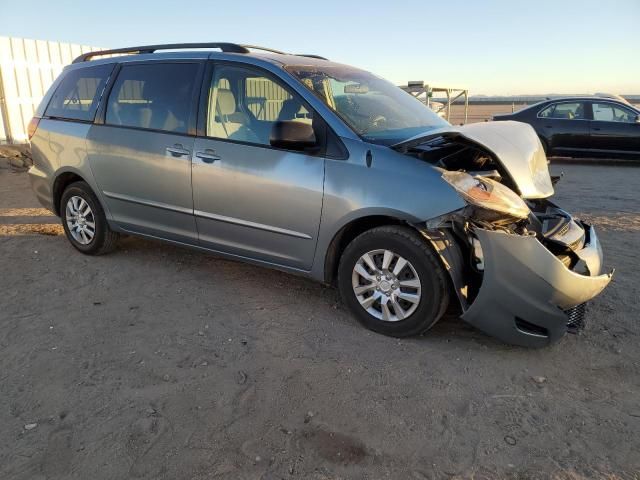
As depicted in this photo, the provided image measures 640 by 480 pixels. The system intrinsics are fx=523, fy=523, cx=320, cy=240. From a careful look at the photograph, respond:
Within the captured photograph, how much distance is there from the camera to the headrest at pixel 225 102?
13.7 ft

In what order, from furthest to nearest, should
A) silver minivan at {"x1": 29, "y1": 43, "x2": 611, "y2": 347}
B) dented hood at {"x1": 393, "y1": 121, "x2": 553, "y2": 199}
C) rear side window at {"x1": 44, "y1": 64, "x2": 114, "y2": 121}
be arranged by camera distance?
rear side window at {"x1": 44, "y1": 64, "x2": 114, "y2": 121}, dented hood at {"x1": 393, "y1": 121, "x2": 553, "y2": 199}, silver minivan at {"x1": 29, "y1": 43, "x2": 611, "y2": 347}

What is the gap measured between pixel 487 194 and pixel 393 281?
831 mm

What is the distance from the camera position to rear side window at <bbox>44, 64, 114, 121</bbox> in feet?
16.1

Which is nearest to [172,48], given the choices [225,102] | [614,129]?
[225,102]

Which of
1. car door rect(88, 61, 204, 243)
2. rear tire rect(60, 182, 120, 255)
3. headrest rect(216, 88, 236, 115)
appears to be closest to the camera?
headrest rect(216, 88, 236, 115)

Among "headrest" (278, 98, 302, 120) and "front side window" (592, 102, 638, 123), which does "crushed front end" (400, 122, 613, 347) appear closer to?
"headrest" (278, 98, 302, 120)

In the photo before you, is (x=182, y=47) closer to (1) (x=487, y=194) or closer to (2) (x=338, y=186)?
(2) (x=338, y=186)

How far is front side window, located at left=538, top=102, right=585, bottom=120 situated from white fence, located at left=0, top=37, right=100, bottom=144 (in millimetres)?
12356

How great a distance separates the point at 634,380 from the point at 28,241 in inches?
229

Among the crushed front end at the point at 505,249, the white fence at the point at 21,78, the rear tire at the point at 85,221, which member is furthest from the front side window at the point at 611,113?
the white fence at the point at 21,78

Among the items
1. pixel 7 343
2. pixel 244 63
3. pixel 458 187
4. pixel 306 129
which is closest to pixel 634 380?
pixel 458 187

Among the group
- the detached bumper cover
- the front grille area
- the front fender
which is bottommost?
the front grille area

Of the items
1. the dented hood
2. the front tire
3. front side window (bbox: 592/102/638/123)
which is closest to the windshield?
the dented hood

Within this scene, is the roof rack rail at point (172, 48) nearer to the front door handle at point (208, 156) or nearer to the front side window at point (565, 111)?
the front door handle at point (208, 156)
